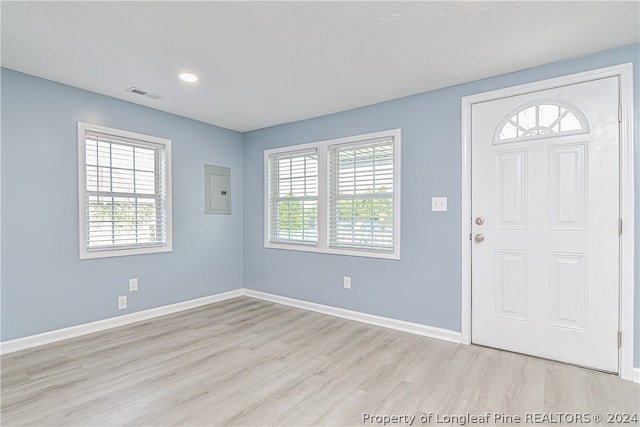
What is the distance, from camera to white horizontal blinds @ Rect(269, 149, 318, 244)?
4.07 m

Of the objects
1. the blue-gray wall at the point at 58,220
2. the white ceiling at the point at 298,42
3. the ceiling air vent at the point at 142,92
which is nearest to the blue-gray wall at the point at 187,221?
the blue-gray wall at the point at 58,220

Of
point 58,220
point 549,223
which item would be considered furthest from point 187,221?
point 549,223

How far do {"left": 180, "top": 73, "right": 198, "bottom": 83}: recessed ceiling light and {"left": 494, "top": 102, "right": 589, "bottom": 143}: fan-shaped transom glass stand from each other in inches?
105

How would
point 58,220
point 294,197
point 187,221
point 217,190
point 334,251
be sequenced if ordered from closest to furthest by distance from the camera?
1. point 58,220
2. point 334,251
3. point 187,221
4. point 294,197
5. point 217,190

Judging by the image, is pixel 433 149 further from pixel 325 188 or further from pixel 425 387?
pixel 425 387

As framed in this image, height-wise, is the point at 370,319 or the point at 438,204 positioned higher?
the point at 438,204

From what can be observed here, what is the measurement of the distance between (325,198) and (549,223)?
223cm

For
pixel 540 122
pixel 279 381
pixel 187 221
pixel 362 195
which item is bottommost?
pixel 279 381

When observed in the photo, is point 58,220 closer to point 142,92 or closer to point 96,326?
point 96,326

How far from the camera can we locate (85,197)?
3.13 meters

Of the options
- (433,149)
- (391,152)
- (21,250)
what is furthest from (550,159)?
(21,250)

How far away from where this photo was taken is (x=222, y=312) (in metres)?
3.88

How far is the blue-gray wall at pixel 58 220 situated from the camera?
8.86 feet

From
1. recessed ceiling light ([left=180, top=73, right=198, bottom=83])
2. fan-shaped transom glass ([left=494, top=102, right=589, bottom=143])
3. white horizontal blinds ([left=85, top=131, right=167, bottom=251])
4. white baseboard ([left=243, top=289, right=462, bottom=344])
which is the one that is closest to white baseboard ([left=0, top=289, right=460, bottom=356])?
white baseboard ([left=243, top=289, right=462, bottom=344])
